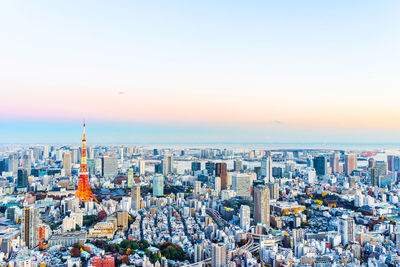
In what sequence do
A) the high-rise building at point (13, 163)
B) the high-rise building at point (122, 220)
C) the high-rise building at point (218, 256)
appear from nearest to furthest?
the high-rise building at point (218, 256) → the high-rise building at point (122, 220) → the high-rise building at point (13, 163)

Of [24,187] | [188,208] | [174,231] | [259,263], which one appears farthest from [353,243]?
[24,187]

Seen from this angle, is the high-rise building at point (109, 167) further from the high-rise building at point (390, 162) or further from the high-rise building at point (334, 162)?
the high-rise building at point (390, 162)

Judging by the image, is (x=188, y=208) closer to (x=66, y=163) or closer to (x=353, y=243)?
(x=353, y=243)

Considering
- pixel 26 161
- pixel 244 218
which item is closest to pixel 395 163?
pixel 244 218

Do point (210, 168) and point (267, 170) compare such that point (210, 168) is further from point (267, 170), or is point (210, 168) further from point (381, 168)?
point (381, 168)

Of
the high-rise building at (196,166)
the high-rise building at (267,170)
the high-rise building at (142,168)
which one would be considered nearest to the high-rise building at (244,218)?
the high-rise building at (267,170)

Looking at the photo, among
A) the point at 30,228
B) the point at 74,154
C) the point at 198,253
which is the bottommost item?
the point at 198,253
